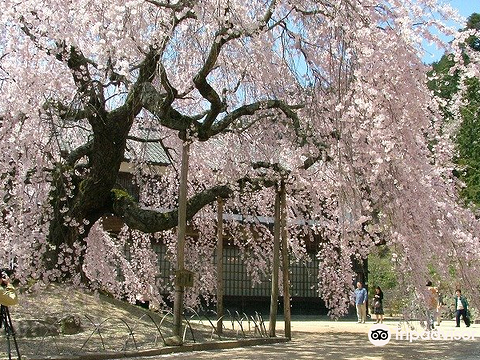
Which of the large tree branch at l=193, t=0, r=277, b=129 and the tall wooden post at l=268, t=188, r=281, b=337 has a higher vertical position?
the large tree branch at l=193, t=0, r=277, b=129

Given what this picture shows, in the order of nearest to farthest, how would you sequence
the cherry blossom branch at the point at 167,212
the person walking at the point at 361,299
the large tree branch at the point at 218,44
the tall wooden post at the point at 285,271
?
the large tree branch at the point at 218,44, the cherry blossom branch at the point at 167,212, the tall wooden post at the point at 285,271, the person walking at the point at 361,299

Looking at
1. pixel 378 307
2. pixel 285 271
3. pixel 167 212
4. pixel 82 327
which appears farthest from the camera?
pixel 378 307

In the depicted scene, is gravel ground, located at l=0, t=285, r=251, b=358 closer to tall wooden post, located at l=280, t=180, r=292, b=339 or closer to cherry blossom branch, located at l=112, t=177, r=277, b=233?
tall wooden post, located at l=280, t=180, r=292, b=339

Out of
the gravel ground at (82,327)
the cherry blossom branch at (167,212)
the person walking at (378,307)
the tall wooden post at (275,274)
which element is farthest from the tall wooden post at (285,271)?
the person walking at (378,307)

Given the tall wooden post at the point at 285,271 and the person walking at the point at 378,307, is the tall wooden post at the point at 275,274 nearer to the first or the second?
the tall wooden post at the point at 285,271

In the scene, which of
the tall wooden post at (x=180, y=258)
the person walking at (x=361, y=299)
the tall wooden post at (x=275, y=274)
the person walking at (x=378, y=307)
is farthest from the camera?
the person walking at (x=361, y=299)

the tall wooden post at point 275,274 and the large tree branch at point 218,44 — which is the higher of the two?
the large tree branch at point 218,44

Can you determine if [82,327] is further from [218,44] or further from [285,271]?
[218,44]

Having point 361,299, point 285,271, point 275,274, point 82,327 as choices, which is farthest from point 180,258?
point 361,299

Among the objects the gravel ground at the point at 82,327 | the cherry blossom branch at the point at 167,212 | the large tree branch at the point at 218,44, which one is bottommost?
the gravel ground at the point at 82,327

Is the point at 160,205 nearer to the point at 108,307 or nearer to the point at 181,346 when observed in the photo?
the point at 108,307

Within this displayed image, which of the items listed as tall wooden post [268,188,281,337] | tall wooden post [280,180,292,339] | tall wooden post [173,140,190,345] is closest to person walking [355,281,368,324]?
tall wooden post [280,180,292,339]

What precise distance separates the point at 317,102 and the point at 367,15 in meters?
1.60

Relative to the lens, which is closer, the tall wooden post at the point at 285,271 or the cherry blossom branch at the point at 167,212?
the cherry blossom branch at the point at 167,212
